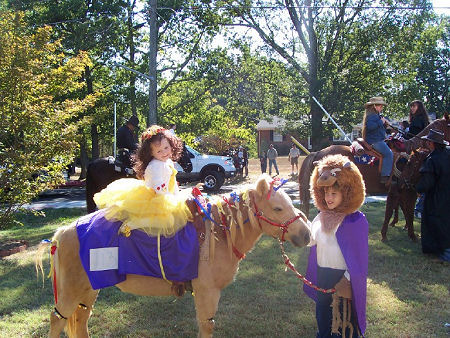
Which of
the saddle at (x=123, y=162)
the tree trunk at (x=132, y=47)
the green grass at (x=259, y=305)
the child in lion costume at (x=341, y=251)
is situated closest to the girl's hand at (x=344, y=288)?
the child in lion costume at (x=341, y=251)

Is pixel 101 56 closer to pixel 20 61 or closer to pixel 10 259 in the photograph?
pixel 20 61

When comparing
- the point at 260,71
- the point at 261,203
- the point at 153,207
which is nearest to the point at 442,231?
the point at 261,203

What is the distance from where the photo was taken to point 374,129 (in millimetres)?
7770

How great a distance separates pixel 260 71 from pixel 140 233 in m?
17.4

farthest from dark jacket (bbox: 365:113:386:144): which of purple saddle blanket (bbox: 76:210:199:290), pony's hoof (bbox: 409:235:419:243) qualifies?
purple saddle blanket (bbox: 76:210:199:290)

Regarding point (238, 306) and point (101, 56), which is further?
point (101, 56)

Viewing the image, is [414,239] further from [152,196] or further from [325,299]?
[152,196]

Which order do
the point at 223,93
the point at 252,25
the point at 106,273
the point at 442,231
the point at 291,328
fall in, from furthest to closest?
1. the point at 223,93
2. the point at 252,25
3. the point at 442,231
4. the point at 291,328
5. the point at 106,273

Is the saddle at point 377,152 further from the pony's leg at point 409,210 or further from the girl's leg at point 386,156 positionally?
the pony's leg at point 409,210

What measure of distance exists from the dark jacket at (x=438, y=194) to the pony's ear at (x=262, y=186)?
14.4 feet

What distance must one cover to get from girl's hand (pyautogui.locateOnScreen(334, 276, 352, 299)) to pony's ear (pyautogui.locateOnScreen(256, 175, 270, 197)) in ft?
2.98

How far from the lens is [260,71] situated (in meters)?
19.5

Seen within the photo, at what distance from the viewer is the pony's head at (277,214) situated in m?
3.03

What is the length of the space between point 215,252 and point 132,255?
700mm
